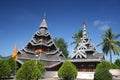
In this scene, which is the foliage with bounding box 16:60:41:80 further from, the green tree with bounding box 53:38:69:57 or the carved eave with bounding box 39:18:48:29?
the green tree with bounding box 53:38:69:57

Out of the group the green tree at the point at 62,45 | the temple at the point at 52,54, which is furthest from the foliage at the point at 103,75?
the green tree at the point at 62,45

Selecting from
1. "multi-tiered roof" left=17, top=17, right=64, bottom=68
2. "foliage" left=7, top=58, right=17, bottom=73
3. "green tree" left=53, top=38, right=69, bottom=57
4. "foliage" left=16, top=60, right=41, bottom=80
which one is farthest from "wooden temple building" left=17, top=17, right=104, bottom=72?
"green tree" left=53, top=38, right=69, bottom=57

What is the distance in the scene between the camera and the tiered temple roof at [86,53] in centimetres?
4417

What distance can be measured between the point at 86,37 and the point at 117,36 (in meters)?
8.51

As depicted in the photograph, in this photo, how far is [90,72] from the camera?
42281 millimetres

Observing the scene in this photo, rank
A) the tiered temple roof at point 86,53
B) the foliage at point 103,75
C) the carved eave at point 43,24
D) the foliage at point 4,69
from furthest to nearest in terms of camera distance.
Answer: the carved eave at point 43,24 < the tiered temple roof at point 86,53 < the foliage at point 4,69 < the foliage at point 103,75

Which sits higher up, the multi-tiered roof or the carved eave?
the carved eave

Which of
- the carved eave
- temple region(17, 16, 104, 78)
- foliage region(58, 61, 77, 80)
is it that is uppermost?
the carved eave

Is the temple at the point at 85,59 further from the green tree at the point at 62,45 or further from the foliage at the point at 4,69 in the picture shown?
the green tree at the point at 62,45

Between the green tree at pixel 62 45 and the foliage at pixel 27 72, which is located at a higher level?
the green tree at pixel 62 45

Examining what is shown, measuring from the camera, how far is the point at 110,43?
48406mm

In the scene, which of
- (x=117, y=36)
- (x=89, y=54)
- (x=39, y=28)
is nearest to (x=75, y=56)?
(x=89, y=54)

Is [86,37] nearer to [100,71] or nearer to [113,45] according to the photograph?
[113,45]

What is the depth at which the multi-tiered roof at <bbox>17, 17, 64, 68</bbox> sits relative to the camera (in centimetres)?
4834
